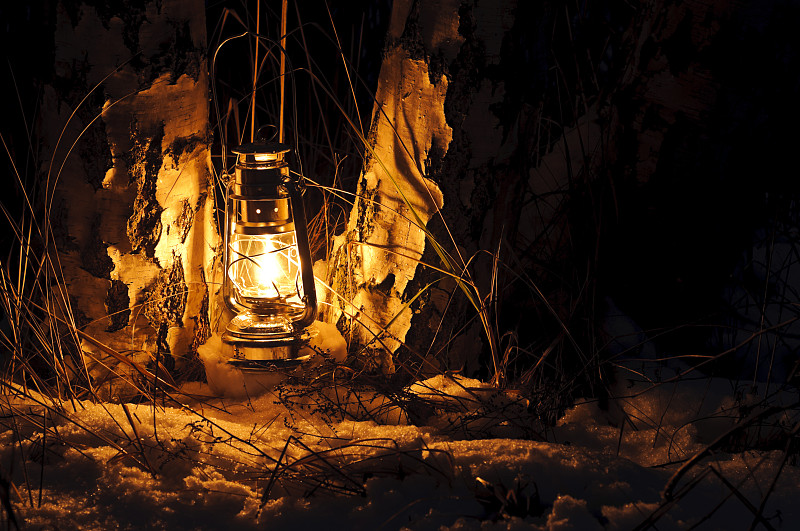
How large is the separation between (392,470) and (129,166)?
1028 millimetres

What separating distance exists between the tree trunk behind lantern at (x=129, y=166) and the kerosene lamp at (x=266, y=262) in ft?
0.44

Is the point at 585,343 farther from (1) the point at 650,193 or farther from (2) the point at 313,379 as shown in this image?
(2) the point at 313,379

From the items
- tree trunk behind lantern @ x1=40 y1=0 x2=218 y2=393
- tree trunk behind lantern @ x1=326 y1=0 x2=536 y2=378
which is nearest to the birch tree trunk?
tree trunk behind lantern @ x1=326 y1=0 x2=536 y2=378

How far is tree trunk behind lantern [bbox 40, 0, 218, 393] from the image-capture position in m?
1.70

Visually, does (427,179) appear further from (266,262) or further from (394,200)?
(266,262)

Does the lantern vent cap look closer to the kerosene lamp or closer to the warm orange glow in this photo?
the kerosene lamp

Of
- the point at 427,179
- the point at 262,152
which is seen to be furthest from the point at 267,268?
the point at 427,179

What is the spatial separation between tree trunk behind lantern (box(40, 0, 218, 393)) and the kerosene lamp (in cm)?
13

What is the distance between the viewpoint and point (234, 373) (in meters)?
1.88

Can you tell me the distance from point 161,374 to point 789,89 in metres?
1.83

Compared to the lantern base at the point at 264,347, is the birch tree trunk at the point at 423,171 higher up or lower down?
higher up

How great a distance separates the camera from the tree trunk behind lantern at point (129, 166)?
1.70 m

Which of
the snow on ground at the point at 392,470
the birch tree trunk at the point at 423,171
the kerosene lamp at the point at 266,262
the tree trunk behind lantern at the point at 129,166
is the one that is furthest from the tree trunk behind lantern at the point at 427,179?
the tree trunk behind lantern at the point at 129,166

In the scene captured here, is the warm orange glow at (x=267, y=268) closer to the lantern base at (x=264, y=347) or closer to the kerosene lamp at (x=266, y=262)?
the kerosene lamp at (x=266, y=262)
